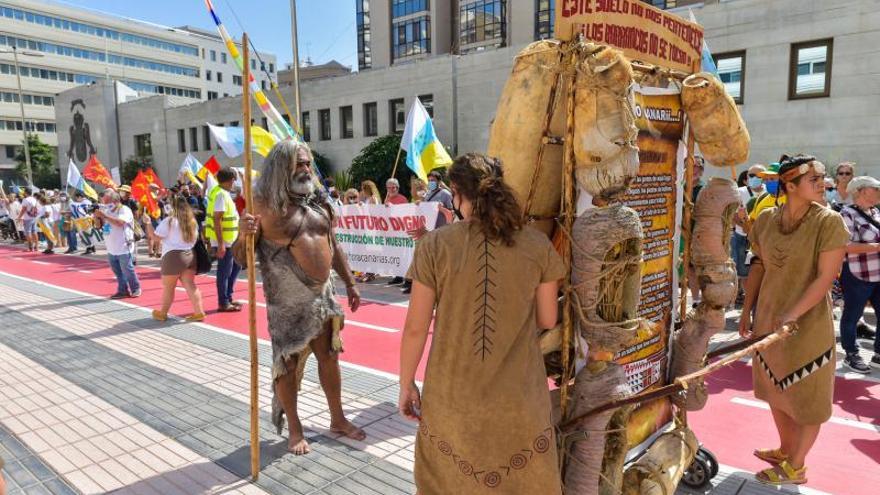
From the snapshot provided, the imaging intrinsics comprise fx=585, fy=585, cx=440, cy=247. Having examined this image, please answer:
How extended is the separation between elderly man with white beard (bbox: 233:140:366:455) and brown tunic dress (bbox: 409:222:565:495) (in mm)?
1853

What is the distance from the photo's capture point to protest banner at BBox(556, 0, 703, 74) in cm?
256

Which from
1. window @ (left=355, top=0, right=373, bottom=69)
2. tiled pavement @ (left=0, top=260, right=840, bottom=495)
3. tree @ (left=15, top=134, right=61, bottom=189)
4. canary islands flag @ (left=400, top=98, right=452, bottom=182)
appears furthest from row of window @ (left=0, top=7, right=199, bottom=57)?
tiled pavement @ (left=0, top=260, right=840, bottom=495)

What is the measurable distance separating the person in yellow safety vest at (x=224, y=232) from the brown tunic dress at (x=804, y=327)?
20.9 feet

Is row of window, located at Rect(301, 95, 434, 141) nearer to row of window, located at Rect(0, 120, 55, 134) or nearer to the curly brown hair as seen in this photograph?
the curly brown hair

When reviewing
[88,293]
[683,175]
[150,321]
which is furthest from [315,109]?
[683,175]

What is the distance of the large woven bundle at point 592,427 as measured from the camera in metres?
2.68

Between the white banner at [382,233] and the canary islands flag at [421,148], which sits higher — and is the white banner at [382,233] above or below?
below

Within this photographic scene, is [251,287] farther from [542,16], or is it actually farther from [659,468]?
[542,16]

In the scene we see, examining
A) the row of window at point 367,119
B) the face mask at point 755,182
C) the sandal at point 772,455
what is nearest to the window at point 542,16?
the row of window at point 367,119

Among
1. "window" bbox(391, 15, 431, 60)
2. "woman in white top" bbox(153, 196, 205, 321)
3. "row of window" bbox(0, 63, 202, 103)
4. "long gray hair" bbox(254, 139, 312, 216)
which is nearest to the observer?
"long gray hair" bbox(254, 139, 312, 216)

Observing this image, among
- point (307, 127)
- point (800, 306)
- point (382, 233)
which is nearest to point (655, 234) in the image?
point (800, 306)

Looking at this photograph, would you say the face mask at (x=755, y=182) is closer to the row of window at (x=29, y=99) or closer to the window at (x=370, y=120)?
the window at (x=370, y=120)

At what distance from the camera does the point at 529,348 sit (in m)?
2.42

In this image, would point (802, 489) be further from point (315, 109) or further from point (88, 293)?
point (315, 109)
